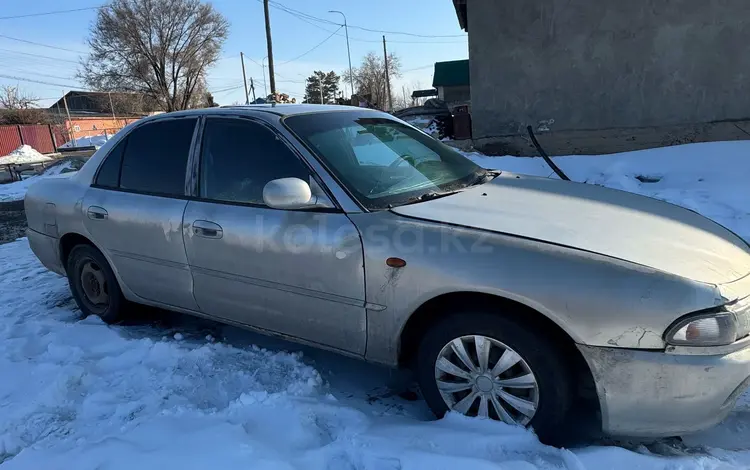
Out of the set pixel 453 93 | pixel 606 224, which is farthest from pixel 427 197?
pixel 453 93

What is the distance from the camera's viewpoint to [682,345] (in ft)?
6.59

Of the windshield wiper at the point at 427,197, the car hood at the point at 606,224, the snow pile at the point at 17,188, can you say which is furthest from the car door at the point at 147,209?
the snow pile at the point at 17,188

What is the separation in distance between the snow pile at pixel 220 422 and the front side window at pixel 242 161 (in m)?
1.04

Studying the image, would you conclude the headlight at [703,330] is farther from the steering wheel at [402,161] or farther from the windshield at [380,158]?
the steering wheel at [402,161]

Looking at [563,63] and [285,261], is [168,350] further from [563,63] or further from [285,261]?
[563,63]

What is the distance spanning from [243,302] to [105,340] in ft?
4.05

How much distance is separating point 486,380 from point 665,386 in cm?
71

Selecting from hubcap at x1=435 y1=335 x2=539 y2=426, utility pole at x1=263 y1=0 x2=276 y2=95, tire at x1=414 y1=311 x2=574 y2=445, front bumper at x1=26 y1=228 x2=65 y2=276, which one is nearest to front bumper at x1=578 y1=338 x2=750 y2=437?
tire at x1=414 y1=311 x2=574 y2=445

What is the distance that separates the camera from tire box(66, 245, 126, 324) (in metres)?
3.90

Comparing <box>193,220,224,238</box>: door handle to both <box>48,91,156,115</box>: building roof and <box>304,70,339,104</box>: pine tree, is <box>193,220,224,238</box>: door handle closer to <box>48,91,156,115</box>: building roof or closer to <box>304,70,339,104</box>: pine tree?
<box>48,91,156,115</box>: building roof

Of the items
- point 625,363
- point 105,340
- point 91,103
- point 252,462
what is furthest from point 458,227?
point 91,103

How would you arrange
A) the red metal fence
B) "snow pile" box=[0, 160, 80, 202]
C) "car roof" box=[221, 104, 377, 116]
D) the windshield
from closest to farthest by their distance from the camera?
the windshield
"car roof" box=[221, 104, 377, 116]
"snow pile" box=[0, 160, 80, 202]
the red metal fence

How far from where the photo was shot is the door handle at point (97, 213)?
12.2 feet

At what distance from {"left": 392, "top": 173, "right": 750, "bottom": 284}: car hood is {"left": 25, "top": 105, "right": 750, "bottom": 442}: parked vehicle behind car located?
0.01m
